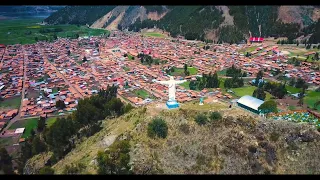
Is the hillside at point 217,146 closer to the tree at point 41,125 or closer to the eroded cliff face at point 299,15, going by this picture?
the tree at point 41,125

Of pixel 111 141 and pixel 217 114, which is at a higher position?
pixel 217 114

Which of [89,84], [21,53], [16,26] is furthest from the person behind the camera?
[16,26]

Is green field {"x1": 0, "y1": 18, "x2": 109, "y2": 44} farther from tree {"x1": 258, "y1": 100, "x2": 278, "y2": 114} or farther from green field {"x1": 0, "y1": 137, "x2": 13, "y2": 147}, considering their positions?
tree {"x1": 258, "y1": 100, "x2": 278, "y2": 114}

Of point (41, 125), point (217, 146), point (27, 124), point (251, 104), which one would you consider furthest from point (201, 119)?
point (27, 124)

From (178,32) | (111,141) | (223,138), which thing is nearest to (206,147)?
(223,138)

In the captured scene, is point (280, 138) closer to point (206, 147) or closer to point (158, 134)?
point (206, 147)

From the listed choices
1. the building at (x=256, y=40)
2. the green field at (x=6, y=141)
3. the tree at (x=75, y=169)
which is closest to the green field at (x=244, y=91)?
the tree at (x=75, y=169)
